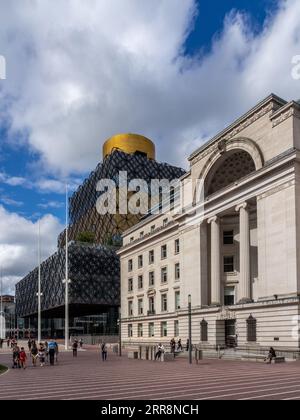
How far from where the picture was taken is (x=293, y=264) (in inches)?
1613

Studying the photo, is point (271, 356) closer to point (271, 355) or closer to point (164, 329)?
point (271, 355)

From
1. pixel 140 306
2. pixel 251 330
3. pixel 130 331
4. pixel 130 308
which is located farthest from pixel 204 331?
pixel 130 308

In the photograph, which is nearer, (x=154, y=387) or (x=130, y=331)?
(x=154, y=387)

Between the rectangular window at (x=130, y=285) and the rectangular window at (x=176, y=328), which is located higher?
the rectangular window at (x=130, y=285)

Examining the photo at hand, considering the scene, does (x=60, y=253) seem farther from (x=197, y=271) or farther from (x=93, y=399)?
(x=93, y=399)

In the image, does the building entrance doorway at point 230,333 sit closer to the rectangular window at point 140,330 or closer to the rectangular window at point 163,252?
the rectangular window at point 163,252

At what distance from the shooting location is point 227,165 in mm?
55188

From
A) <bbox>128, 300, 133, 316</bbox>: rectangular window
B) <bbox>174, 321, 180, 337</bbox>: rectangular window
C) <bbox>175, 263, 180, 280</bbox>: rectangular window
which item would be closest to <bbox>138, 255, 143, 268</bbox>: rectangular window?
<bbox>128, 300, 133, 316</bbox>: rectangular window

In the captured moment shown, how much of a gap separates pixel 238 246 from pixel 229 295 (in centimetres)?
582

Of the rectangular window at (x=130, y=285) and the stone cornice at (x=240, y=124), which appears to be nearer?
the stone cornice at (x=240, y=124)

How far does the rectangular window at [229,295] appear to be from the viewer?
55.3m

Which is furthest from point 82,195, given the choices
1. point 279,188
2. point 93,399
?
point 93,399

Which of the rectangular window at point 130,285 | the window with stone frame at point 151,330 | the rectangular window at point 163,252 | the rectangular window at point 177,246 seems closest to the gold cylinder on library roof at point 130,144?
the rectangular window at point 130,285

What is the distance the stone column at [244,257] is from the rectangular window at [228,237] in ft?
26.5
